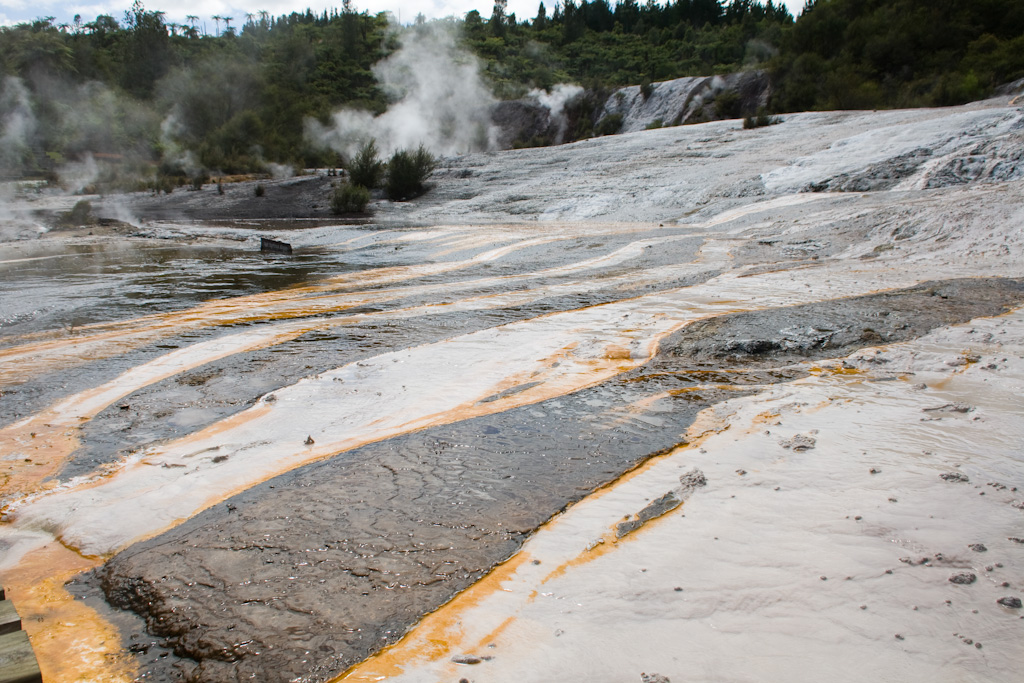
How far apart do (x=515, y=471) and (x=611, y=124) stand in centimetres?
Result: 2510

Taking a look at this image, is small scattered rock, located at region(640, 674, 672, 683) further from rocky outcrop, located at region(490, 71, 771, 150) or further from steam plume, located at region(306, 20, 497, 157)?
steam plume, located at region(306, 20, 497, 157)

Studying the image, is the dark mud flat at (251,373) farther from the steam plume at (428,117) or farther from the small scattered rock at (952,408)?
the steam plume at (428,117)

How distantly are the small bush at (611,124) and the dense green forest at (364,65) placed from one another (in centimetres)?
328

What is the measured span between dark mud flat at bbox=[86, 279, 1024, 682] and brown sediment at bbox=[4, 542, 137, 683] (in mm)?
65

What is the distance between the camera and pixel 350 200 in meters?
15.9

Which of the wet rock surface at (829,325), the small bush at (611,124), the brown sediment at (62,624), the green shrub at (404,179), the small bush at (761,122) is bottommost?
the brown sediment at (62,624)

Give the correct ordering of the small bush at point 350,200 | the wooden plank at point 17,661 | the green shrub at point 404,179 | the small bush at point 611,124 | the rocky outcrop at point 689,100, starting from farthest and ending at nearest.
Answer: the small bush at point 611,124 → the rocky outcrop at point 689,100 → the green shrub at point 404,179 → the small bush at point 350,200 → the wooden plank at point 17,661

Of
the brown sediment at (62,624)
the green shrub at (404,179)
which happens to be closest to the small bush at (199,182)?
the green shrub at (404,179)

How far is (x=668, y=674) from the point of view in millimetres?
1425

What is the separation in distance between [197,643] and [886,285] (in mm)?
5610

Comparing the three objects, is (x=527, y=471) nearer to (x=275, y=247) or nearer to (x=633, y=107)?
(x=275, y=247)

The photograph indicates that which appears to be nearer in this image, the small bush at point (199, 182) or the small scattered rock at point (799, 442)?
the small scattered rock at point (799, 442)

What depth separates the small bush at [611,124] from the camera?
25500mm

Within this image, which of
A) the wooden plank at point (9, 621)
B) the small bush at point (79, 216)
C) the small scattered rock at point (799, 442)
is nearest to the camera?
the wooden plank at point (9, 621)
